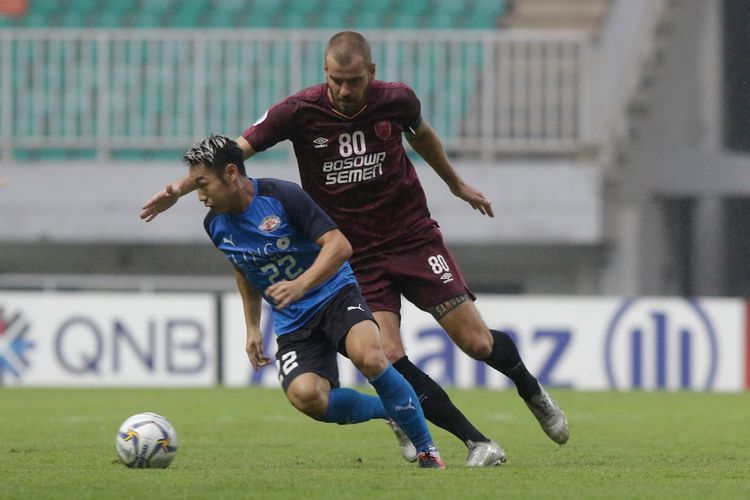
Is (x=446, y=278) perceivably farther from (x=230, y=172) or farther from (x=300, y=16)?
(x=300, y=16)

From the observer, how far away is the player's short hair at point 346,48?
6.27m

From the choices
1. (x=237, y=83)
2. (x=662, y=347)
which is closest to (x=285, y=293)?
(x=662, y=347)

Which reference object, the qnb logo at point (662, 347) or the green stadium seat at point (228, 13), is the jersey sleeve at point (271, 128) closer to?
the qnb logo at point (662, 347)

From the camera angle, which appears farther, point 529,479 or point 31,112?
point 31,112

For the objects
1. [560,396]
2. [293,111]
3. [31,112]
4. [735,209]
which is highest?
[293,111]

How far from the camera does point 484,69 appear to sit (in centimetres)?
1689

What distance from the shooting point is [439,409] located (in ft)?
22.3

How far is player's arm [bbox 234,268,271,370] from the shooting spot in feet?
21.0

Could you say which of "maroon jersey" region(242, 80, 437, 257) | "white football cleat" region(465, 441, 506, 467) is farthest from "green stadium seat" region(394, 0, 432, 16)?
"white football cleat" region(465, 441, 506, 467)

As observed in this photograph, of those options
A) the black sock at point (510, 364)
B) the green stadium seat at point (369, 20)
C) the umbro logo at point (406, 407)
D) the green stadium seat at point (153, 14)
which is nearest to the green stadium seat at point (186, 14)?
the green stadium seat at point (153, 14)

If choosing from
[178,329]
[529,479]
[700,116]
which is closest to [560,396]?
[178,329]

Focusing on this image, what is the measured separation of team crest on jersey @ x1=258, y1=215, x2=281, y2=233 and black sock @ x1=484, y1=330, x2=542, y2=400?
4.65ft

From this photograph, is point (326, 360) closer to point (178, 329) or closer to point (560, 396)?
point (560, 396)

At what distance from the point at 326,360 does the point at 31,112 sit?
11.5 meters
